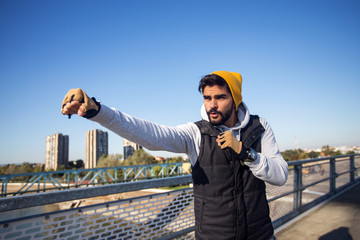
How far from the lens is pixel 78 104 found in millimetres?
942

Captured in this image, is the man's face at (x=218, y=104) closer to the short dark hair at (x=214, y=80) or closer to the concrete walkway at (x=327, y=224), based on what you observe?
the short dark hair at (x=214, y=80)

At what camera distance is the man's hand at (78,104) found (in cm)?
93

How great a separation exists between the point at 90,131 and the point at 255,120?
10465cm

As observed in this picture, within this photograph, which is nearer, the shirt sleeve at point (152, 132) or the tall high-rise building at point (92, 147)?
the shirt sleeve at point (152, 132)

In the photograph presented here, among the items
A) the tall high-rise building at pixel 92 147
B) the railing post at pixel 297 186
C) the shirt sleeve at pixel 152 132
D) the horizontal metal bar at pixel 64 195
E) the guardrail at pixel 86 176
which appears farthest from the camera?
the tall high-rise building at pixel 92 147

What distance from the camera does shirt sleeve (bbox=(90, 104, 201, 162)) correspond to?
1.05 m

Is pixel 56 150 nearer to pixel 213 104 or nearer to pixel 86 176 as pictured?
pixel 86 176

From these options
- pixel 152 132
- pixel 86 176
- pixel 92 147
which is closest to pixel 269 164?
pixel 152 132

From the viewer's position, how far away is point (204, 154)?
1.41 metres

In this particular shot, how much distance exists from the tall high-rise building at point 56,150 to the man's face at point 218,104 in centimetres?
11281

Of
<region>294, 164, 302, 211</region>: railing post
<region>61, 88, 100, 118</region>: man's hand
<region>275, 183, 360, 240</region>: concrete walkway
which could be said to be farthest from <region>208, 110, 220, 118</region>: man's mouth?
<region>294, 164, 302, 211</region>: railing post

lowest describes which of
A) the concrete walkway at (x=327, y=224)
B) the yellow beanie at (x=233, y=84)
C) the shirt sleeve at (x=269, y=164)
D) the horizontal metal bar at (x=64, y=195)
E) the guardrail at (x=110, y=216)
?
the concrete walkway at (x=327, y=224)

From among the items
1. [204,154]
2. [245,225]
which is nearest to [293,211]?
[245,225]

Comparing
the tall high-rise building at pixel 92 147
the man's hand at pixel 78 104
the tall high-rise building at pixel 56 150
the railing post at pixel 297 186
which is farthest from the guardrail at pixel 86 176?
the tall high-rise building at pixel 56 150
